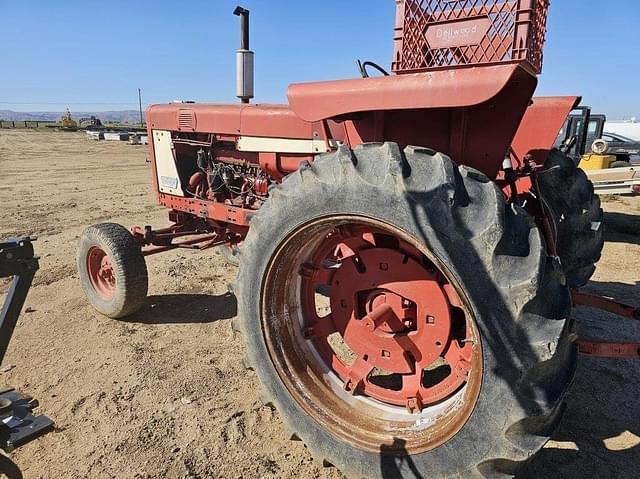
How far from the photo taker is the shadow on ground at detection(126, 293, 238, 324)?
13.1 feet

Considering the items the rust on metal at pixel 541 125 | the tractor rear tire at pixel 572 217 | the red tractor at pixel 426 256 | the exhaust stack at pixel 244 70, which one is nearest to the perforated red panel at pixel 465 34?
the red tractor at pixel 426 256

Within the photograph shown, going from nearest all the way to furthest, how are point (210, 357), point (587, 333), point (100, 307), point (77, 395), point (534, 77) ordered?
point (534, 77), point (77, 395), point (210, 357), point (587, 333), point (100, 307)

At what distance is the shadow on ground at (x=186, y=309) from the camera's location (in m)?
4.00

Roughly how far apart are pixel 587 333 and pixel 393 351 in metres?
2.11

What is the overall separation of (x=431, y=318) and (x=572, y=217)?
1.70 m

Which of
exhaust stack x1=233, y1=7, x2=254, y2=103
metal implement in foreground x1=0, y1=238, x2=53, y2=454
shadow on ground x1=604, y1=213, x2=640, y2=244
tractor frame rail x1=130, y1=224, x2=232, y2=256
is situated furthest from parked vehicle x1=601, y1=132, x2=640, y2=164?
metal implement in foreground x1=0, y1=238, x2=53, y2=454

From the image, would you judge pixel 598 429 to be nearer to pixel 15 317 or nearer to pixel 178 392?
pixel 178 392

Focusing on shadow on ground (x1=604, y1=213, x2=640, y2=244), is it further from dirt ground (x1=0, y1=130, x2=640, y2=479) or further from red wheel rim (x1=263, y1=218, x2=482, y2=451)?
red wheel rim (x1=263, y1=218, x2=482, y2=451)

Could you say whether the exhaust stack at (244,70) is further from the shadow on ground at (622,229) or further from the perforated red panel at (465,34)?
the shadow on ground at (622,229)

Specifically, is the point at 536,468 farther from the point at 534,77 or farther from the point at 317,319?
the point at 534,77

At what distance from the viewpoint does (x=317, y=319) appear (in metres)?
2.69

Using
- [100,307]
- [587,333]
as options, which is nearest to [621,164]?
[587,333]

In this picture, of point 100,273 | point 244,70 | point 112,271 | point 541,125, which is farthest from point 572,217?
point 100,273

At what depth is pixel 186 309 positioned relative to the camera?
4.20 meters
